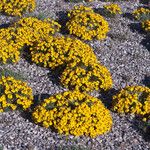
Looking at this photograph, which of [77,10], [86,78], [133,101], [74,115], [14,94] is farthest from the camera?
[77,10]

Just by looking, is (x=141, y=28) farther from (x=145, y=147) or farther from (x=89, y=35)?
(x=145, y=147)

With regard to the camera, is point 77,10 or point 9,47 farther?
point 77,10

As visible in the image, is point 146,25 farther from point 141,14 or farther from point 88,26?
point 88,26

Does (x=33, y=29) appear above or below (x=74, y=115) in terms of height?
below

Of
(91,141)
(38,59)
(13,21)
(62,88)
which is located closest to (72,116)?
(91,141)

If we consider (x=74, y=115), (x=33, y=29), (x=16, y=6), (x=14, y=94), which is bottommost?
(x=16, y=6)

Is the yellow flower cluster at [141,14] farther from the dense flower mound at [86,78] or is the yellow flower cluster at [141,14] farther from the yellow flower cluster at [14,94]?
the yellow flower cluster at [14,94]

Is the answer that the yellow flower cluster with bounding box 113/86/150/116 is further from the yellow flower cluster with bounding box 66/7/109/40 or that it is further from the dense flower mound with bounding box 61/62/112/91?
the yellow flower cluster with bounding box 66/7/109/40

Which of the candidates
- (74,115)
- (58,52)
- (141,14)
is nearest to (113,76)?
(58,52)
